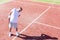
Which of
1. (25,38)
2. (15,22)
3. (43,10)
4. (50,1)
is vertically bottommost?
(25,38)

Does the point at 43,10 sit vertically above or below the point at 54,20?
above

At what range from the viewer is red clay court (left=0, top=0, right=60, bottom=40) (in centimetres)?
1068

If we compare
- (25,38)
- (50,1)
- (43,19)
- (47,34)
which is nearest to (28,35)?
(25,38)

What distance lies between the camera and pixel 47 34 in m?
10.4

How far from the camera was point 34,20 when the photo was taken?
12664 mm

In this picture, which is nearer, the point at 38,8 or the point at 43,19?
Result: the point at 43,19

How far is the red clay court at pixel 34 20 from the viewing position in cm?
1068

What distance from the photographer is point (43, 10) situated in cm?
1470

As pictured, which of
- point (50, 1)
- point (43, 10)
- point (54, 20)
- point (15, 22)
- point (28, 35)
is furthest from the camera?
point (50, 1)

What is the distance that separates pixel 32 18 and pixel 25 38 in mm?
3371

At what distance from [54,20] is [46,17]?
2.88ft

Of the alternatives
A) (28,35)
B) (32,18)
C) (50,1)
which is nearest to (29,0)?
(50,1)

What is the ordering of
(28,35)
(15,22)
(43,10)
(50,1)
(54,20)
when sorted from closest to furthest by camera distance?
(15,22) → (28,35) → (54,20) → (43,10) → (50,1)

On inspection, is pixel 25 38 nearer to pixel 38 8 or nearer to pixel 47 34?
pixel 47 34
